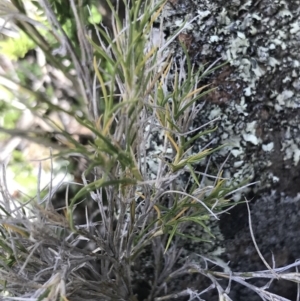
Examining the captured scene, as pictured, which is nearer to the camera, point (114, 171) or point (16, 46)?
point (114, 171)

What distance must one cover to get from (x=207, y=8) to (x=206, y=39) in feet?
0.14

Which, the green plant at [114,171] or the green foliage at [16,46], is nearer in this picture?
the green plant at [114,171]

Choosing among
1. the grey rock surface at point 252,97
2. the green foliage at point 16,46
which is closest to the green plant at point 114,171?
the grey rock surface at point 252,97

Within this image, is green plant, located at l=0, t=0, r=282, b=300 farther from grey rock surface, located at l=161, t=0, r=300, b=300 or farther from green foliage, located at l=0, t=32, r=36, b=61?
green foliage, located at l=0, t=32, r=36, b=61

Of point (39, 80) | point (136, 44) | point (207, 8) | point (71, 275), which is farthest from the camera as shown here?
point (39, 80)

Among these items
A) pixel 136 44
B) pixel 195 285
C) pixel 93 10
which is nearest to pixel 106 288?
pixel 195 285

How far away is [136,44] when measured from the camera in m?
0.38

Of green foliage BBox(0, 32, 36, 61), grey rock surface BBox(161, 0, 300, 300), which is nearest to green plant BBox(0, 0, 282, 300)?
grey rock surface BBox(161, 0, 300, 300)

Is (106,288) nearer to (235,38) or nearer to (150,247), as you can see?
(150,247)

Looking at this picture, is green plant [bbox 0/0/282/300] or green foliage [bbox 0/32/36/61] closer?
green plant [bbox 0/0/282/300]

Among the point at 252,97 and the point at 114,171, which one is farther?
the point at 252,97

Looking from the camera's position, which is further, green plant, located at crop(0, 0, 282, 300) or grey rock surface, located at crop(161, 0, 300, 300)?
→ grey rock surface, located at crop(161, 0, 300, 300)

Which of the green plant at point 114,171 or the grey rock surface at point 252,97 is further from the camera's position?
the grey rock surface at point 252,97

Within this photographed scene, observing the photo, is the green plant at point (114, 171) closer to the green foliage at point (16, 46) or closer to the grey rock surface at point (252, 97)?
the grey rock surface at point (252, 97)
